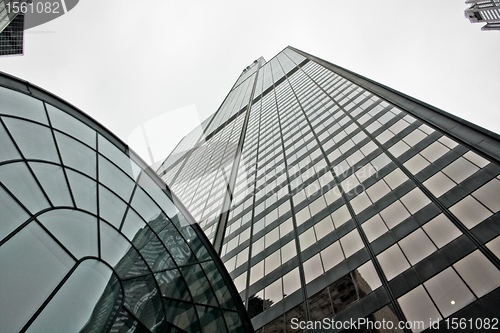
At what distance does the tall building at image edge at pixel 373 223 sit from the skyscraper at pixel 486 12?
11501 cm

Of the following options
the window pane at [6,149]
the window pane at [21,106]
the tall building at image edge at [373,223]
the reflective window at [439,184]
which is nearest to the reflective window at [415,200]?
the tall building at image edge at [373,223]

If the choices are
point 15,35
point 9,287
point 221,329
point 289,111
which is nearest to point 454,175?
point 221,329

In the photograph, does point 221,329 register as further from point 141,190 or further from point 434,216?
Result: point 434,216

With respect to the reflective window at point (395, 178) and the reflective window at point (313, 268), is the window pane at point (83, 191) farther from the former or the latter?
the reflective window at point (395, 178)

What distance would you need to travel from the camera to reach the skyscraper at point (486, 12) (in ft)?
369

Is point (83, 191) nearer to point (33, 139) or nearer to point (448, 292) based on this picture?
point (33, 139)

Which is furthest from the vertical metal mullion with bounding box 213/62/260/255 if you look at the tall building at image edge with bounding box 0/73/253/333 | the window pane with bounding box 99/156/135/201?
the window pane with bounding box 99/156/135/201

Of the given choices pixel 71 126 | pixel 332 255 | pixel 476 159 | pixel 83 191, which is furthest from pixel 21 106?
pixel 476 159

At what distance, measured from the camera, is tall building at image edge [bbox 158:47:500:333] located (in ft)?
45.3

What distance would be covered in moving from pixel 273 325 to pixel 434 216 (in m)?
10.9

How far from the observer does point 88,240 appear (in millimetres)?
10336

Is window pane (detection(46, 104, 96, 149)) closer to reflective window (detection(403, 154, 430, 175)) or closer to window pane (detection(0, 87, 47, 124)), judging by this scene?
A: window pane (detection(0, 87, 47, 124))

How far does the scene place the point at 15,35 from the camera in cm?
6719

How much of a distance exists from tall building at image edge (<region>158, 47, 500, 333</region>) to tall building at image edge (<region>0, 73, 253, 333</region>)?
5551 millimetres
